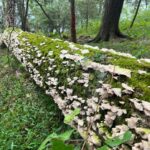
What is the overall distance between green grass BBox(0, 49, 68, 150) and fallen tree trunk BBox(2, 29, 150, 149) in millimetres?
340

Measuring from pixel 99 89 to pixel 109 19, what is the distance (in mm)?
7720

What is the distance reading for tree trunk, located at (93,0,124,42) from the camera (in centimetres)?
1019

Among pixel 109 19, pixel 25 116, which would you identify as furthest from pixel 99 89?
pixel 109 19

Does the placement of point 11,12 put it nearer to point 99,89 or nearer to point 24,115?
point 99,89

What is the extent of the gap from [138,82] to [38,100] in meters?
2.35

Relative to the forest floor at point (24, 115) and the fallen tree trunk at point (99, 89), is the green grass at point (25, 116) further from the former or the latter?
the fallen tree trunk at point (99, 89)

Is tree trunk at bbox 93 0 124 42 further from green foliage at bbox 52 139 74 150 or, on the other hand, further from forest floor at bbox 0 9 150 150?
green foliage at bbox 52 139 74 150

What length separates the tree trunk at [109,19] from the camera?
10.2 m

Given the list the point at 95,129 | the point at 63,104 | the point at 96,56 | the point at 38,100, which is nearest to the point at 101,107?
the point at 95,129

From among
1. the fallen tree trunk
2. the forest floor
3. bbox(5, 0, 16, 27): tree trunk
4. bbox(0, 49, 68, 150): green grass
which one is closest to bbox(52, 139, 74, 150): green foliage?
the fallen tree trunk

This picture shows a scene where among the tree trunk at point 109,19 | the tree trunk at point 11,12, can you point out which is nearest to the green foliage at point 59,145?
the tree trunk at point 11,12

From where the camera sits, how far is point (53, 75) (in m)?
4.16

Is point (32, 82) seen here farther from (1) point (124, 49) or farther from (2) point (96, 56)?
(1) point (124, 49)

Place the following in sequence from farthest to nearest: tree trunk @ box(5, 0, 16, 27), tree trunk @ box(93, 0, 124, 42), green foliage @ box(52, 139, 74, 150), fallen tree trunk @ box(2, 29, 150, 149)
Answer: tree trunk @ box(93, 0, 124, 42) → tree trunk @ box(5, 0, 16, 27) → fallen tree trunk @ box(2, 29, 150, 149) → green foliage @ box(52, 139, 74, 150)
